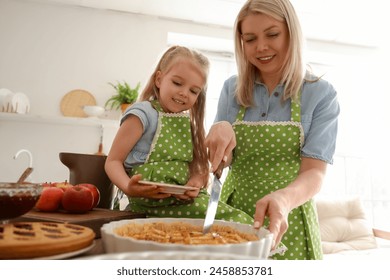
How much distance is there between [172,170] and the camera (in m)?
0.84

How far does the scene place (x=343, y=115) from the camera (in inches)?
140

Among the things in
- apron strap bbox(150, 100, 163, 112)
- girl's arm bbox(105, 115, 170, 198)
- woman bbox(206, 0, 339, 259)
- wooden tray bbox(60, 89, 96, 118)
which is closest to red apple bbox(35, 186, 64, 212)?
girl's arm bbox(105, 115, 170, 198)

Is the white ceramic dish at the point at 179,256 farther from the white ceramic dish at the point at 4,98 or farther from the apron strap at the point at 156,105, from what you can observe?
the white ceramic dish at the point at 4,98

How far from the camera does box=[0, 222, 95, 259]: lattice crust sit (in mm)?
354

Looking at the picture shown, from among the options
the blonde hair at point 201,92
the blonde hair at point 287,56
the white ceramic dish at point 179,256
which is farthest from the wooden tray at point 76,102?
the white ceramic dish at point 179,256

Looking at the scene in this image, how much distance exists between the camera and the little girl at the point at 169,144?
75 cm

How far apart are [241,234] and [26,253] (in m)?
0.27

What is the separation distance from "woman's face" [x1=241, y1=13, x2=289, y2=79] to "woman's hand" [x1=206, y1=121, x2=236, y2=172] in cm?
28

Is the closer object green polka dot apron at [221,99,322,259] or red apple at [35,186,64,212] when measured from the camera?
red apple at [35,186,64,212]

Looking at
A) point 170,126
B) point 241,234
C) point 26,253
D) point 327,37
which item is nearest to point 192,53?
point 170,126

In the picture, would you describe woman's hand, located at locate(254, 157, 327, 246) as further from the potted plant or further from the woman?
the potted plant

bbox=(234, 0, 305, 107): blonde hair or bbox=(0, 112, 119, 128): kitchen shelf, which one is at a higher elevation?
bbox=(234, 0, 305, 107): blonde hair

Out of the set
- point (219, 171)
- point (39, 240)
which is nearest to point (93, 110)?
point (219, 171)

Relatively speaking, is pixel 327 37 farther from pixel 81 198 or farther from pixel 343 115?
pixel 81 198
